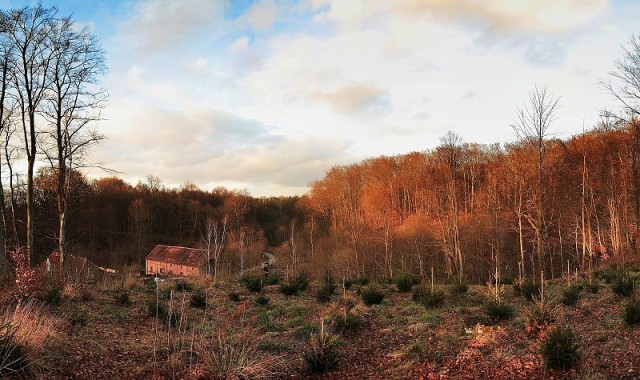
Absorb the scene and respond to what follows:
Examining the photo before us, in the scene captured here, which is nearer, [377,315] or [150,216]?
[377,315]

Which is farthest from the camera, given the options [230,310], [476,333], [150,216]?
[150,216]

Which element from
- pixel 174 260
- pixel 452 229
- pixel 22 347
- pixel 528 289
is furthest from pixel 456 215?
pixel 174 260

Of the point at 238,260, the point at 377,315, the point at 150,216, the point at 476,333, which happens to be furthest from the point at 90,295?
the point at 150,216

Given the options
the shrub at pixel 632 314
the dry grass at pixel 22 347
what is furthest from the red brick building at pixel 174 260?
the shrub at pixel 632 314

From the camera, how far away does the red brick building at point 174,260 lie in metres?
45.2

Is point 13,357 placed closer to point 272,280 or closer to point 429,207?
point 272,280

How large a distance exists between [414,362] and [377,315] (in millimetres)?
4214

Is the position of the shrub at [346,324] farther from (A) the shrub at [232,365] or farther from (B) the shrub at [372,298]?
(A) the shrub at [232,365]

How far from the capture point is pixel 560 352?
19.4 ft

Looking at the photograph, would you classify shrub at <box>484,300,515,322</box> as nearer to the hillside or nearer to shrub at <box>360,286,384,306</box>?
the hillside

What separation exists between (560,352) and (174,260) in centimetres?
4642

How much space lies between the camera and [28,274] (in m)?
10.3

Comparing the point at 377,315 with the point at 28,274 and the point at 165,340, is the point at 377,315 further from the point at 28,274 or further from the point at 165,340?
the point at 28,274

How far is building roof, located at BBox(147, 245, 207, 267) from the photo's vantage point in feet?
150
